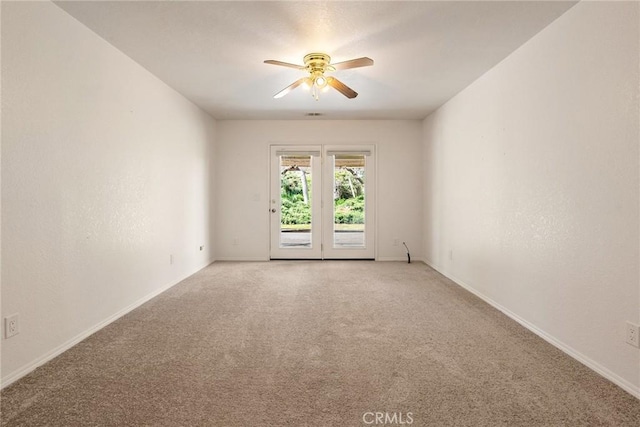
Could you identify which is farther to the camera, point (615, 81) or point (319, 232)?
point (319, 232)

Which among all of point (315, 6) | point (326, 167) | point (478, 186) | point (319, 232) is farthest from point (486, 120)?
point (319, 232)

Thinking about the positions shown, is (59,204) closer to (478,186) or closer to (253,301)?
(253,301)

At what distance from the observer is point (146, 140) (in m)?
3.58

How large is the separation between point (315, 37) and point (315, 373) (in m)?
2.45

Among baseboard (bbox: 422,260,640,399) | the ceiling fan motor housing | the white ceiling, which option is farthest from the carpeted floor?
the white ceiling

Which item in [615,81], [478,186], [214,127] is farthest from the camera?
[214,127]

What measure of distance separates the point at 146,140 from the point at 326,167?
3023 mm

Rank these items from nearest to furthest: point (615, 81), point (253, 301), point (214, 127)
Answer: point (615, 81)
point (253, 301)
point (214, 127)

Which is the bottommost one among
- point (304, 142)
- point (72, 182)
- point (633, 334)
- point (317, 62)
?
point (633, 334)

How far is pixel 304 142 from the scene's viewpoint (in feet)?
19.4

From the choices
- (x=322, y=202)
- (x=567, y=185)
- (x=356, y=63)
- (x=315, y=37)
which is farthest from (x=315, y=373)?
(x=322, y=202)

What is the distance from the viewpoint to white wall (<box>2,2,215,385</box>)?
2049 millimetres

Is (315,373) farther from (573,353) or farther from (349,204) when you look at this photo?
(349,204)

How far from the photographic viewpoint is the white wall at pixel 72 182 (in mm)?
2049
